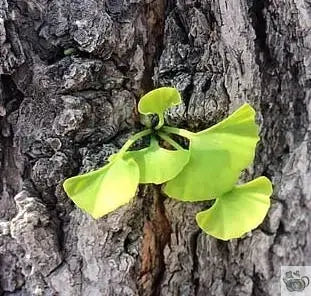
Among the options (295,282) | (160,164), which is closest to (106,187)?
(160,164)

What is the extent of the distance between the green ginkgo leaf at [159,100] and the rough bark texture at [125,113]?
67mm

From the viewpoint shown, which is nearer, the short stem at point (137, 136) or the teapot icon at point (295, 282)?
the short stem at point (137, 136)

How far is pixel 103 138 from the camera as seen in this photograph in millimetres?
709

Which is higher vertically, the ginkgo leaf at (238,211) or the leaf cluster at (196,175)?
the leaf cluster at (196,175)

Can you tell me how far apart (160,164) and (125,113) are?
132 millimetres

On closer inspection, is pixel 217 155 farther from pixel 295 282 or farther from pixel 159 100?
pixel 295 282

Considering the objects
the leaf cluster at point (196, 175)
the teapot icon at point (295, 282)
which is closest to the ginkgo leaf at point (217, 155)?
the leaf cluster at point (196, 175)

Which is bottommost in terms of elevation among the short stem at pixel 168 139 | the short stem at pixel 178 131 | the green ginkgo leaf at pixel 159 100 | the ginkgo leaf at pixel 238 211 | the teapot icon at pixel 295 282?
the teapot icon at pixel 295 282

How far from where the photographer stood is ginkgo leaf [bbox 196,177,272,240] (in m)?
0.66

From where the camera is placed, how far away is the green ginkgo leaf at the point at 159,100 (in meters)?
0.63

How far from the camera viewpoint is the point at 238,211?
0.66 meters

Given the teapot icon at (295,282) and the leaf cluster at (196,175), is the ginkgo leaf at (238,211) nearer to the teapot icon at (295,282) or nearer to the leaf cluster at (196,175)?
the leaf cluster at (196,175)

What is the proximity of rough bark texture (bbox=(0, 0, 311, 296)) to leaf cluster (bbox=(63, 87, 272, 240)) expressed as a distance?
0.25ft

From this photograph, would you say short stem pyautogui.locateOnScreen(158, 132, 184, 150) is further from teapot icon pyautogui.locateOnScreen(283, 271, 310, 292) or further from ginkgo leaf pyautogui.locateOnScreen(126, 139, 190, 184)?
teapot icon pyautogui.locateOnScreen(283, 271, 310, 292)
